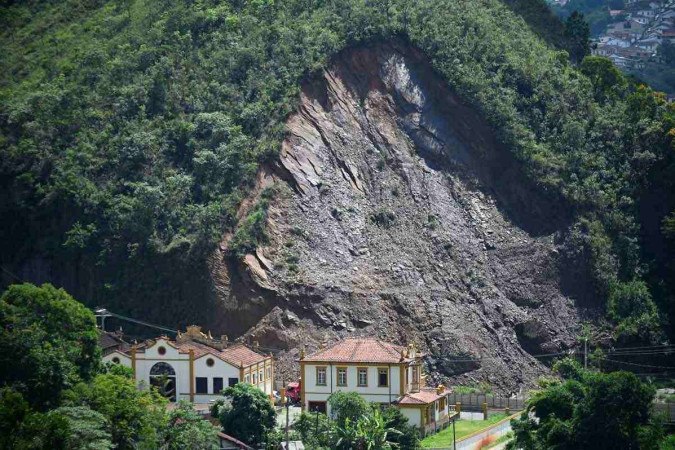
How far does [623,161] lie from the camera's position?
125062 millimetres

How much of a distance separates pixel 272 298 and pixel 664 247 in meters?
27.8

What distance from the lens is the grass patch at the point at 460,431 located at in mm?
95344

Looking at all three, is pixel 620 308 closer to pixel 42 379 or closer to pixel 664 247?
pixel 664 247

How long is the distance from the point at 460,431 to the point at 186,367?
601 inches

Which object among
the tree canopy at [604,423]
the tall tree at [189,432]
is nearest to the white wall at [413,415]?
the tree canopy at [604,423]

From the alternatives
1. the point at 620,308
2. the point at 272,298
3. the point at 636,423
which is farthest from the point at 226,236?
the point at 636,423

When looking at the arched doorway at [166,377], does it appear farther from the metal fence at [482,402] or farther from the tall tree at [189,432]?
the metal fence at [482,402]

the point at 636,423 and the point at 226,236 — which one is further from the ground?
the point at 226,236

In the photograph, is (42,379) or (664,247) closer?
(42,379)

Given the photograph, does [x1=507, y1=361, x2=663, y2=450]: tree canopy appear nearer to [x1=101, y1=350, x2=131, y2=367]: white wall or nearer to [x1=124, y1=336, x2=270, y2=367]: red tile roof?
[x1=124, y1=336, x2=270, y2=367]: red tile roof

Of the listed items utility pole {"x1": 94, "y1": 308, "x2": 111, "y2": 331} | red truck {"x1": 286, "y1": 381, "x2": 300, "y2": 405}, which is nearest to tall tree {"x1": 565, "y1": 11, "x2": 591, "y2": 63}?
red truck {"x1": 286, "y1": 381, "x2": 300, "y2": 405}

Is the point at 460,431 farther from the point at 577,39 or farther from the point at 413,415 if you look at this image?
the point at 577,39

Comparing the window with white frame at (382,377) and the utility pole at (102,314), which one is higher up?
the utility pole at (102,314)

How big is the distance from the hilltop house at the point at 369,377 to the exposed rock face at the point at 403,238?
5245mm
